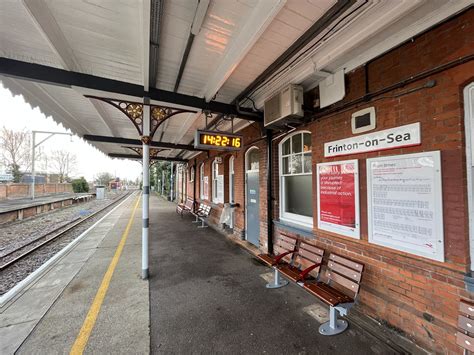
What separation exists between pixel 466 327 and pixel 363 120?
257 cm

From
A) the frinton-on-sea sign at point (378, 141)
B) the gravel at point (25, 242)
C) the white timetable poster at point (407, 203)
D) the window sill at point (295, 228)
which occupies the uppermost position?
the frinton-on-sea sign at point (378, 141)

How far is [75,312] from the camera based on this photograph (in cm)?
306

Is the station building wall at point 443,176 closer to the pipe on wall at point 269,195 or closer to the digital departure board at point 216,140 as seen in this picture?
the pipe on wall at point 269,195

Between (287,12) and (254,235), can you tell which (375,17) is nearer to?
(287,12)

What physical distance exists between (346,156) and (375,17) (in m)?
1.80

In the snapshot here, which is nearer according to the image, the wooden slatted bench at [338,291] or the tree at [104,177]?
the wooden slatted bench at [338,291]

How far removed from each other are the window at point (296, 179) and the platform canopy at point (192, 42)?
128cm

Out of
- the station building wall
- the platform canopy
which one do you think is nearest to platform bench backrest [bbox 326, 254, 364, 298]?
the station building wall

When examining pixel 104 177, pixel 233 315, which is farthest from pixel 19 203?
pixel 104 177

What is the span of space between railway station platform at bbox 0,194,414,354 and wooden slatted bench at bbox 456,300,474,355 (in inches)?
31.1

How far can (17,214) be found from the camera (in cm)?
1098

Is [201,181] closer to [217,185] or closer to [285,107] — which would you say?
[217,185]

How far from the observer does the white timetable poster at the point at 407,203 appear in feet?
7.46

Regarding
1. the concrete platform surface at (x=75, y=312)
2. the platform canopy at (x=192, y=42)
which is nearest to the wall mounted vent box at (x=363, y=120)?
the platform canopy at (x=192, y=42)
